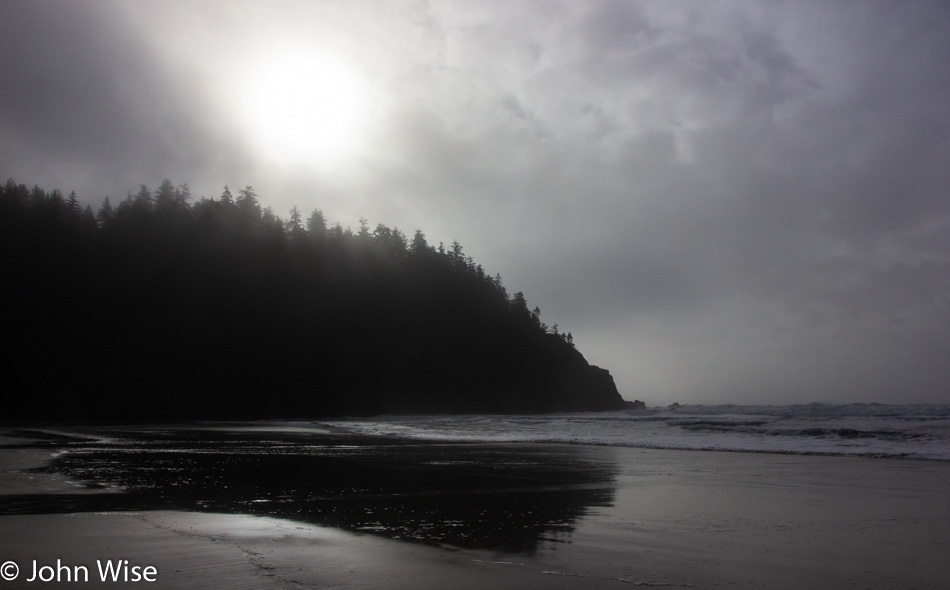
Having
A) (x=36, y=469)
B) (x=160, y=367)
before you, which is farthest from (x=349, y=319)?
(x=36, y=469)

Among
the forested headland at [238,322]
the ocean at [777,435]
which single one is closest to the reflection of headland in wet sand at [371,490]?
the ocean at [777,435]

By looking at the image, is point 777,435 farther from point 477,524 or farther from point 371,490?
point 477,524

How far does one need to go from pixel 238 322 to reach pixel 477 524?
66094mm

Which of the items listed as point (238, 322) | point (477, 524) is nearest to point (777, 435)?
point (477, 524)

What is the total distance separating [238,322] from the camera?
66.6 m

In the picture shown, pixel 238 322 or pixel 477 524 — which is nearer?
pixel 477 524

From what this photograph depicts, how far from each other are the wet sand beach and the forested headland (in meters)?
52.0

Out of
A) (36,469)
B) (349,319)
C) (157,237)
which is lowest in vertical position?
(36,469)

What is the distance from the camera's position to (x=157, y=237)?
67.4 m

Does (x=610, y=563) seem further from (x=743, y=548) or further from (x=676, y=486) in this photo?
(x=676, y=486)

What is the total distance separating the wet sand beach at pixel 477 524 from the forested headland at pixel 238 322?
5200cm

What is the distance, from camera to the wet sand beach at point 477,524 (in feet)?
14.7

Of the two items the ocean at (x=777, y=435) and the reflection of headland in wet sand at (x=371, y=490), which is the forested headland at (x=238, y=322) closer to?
the ocean at (x=777, y=435)

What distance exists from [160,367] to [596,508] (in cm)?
6257
